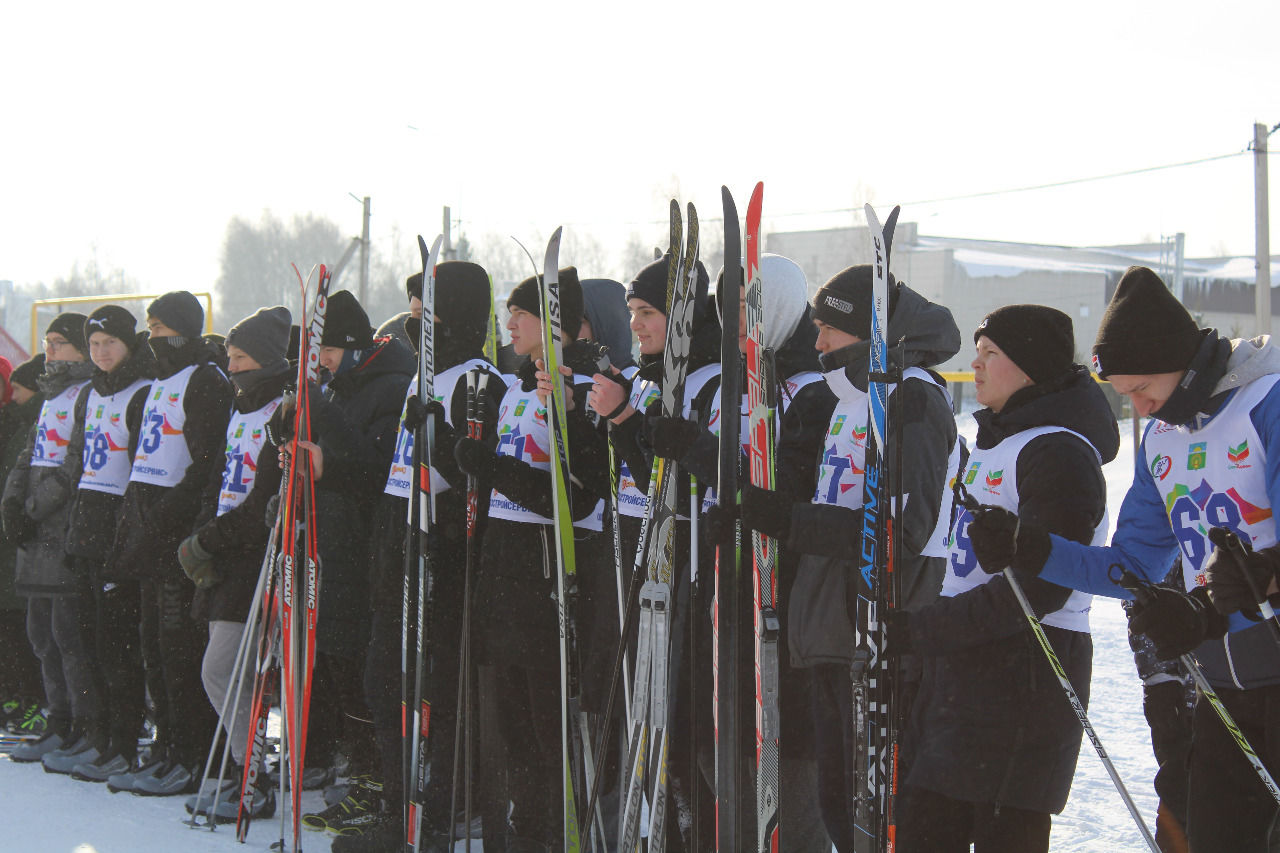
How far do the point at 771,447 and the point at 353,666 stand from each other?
2.47 metres

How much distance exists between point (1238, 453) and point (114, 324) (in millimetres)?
4852

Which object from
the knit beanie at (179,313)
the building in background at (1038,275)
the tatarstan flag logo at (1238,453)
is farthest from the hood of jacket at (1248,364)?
the building in background at (1038,275)

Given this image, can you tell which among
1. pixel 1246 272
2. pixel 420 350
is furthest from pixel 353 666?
pixel 1246 272

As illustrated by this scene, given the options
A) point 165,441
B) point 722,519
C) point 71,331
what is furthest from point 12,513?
point 722,519

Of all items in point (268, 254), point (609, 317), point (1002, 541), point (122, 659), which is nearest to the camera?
point (1002, 541)

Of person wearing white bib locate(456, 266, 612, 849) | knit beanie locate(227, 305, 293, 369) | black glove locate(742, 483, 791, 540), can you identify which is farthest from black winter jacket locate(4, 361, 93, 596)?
black glove locate(742, 483, 791, 540)

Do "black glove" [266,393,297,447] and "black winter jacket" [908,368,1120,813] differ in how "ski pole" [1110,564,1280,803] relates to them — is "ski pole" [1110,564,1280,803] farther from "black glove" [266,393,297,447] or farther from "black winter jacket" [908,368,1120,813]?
"black glove" [266,393,297,447]

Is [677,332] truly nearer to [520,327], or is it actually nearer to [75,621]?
[520,327]

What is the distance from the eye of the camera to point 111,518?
Answer: 213 inches

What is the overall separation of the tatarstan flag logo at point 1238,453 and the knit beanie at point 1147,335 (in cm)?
20

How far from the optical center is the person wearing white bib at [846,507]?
9.34 feet

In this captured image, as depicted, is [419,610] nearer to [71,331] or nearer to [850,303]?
[850,303]

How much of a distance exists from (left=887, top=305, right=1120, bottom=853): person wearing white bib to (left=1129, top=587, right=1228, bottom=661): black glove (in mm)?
292

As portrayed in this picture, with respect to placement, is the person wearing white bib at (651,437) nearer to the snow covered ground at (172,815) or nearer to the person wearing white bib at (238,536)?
the snow covered ground at (172,815)
